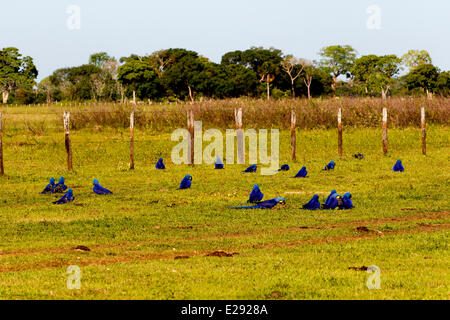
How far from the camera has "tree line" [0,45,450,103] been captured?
95.1m

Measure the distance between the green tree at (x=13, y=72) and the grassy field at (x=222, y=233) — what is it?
7655 centimetres

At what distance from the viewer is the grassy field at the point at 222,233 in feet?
31.2

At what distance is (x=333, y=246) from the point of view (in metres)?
12.8

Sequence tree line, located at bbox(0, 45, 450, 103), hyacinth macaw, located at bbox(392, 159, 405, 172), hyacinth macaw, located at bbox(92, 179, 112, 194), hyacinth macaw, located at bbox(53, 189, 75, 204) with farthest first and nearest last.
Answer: tree line, located at bbox(0, 45, 450, 103), hyacinth macaw, located at bbox(392, 159, 405, 172), hyacinth macaw, located at bbox(92, 179, 112, 194), hyacinth macaw, located at bbox(53, 189, 75, 204)

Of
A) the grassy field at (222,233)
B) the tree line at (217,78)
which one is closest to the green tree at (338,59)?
the tree line at (217,78)

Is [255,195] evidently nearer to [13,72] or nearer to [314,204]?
[314,204]

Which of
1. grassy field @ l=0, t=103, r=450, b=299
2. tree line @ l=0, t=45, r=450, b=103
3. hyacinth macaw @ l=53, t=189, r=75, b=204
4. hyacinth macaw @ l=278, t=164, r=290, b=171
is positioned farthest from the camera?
tree line @ l=0, t=45, r=450, b=103

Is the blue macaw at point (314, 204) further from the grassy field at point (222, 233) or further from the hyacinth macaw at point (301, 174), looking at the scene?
the hyacinth macaw at point (301, 174)

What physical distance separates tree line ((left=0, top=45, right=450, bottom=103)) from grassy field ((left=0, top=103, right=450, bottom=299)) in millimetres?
57809

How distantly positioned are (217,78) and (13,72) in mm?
34908

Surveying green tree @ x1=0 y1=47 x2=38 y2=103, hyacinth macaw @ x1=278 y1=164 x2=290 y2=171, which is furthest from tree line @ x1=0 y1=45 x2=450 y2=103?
hyacinth macaw @ x1=278 y1=164 x2=290 y2=171

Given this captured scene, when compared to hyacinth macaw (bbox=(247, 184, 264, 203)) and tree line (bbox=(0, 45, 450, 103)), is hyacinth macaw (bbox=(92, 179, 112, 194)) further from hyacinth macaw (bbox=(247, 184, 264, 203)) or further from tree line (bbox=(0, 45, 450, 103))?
tree line (bbox=(0, 45, 450, 103))
